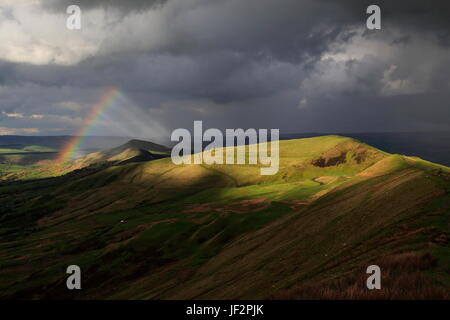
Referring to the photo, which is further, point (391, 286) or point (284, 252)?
point (284, 252)

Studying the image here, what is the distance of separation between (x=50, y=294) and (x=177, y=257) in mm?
34525

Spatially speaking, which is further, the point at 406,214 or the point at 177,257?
the point at 177,257

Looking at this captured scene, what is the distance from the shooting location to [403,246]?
22.7 m

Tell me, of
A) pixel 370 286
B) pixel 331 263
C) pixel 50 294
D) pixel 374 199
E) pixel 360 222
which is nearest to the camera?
pixel 370 286

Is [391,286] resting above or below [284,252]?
above

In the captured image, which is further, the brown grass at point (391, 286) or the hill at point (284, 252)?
the hill at point (284, 252)

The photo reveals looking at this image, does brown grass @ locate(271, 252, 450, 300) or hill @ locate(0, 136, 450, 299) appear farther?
hill @ locate(0, 136, 450, 299)

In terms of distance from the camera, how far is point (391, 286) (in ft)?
47.9

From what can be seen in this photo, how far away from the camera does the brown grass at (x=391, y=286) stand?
13.5m

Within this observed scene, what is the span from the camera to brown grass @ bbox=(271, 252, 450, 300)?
1355 centimetres

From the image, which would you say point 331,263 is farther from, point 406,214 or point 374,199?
point 374,199
